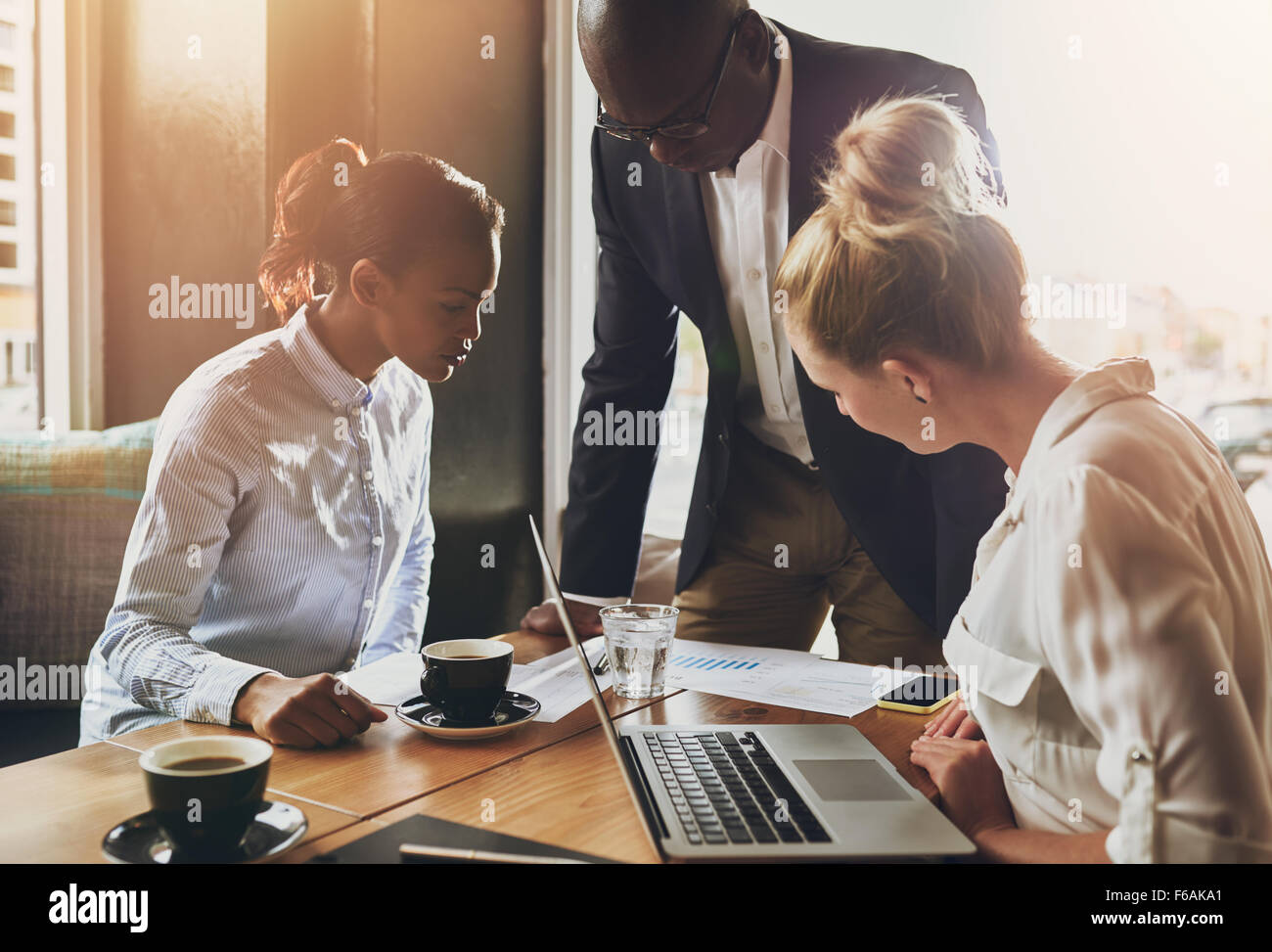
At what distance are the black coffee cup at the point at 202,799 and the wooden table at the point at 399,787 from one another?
4cm

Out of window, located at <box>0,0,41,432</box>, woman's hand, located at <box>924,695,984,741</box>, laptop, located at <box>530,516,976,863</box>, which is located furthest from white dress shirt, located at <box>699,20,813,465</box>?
window, located at <box>0,0,41,432</box>

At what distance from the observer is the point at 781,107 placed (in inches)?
58.3

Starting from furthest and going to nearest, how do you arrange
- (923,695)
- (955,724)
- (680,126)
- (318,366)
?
(318,366) < (680,126) < (923,695) < (955,724)

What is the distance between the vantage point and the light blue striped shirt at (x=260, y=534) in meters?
1.13

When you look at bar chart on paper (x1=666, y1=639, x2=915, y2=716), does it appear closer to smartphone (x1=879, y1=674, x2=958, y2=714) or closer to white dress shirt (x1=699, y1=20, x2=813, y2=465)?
smartphone (x1=879, y1=674, x2=958, y2=714)

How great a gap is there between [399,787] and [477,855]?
0.52 ft

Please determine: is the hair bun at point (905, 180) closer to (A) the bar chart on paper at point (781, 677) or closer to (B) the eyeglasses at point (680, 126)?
(B) the eyeglasses at point (680, 126)

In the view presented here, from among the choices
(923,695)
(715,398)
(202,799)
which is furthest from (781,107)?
(202,799)

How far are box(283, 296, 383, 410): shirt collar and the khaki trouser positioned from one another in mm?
615

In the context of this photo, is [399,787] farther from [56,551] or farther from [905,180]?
[56,551]

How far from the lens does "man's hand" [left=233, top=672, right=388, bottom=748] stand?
900 millimetres
